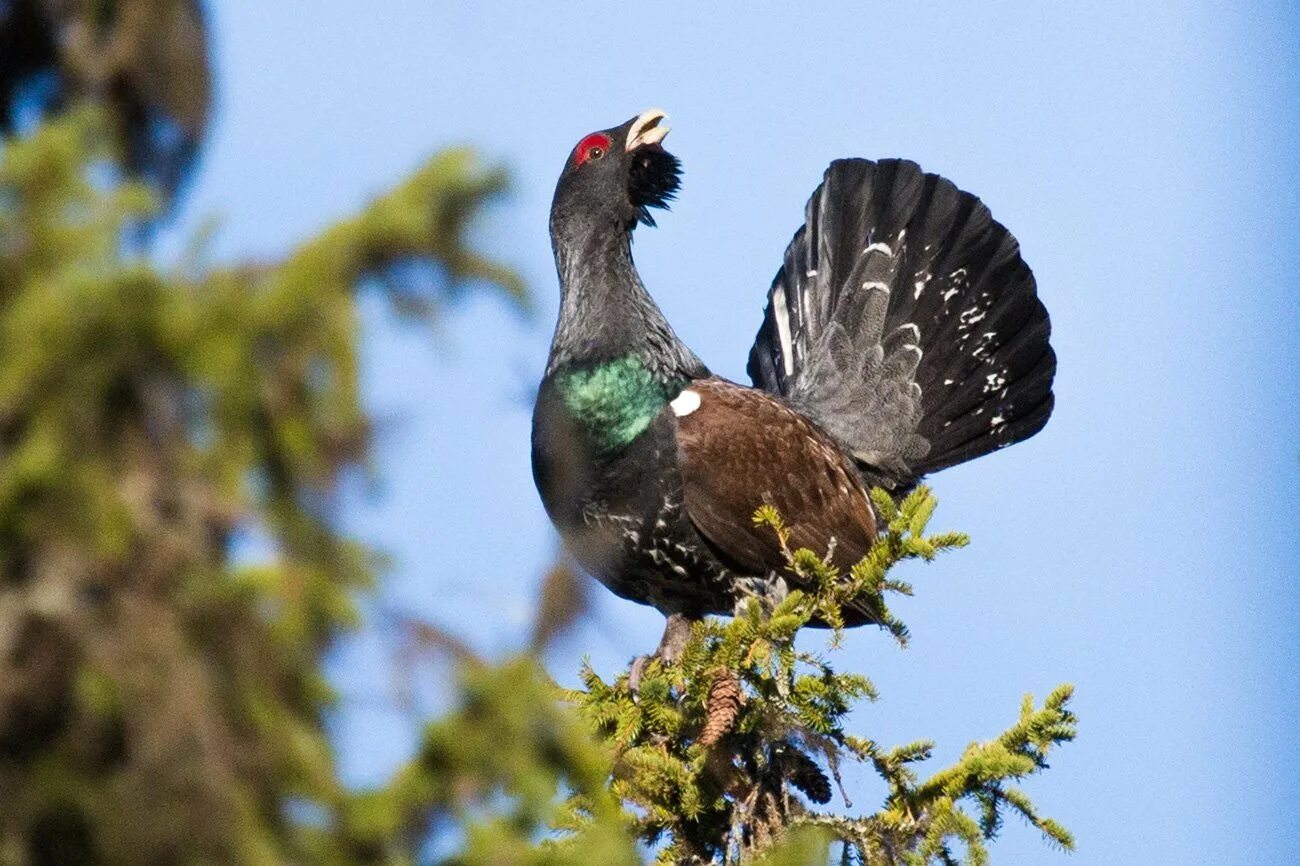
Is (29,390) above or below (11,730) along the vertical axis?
above

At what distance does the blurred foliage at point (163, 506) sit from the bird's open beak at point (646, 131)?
4681 millimetres

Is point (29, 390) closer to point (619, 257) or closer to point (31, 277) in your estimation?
point (31, 277)

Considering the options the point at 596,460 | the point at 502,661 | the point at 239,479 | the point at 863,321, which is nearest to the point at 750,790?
the point at 596,460

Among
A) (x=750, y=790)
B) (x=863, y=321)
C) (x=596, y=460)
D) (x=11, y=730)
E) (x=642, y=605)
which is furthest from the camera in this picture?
(x=863, y=321)

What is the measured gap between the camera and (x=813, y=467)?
673cm

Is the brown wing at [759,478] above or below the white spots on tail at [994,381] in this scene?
below

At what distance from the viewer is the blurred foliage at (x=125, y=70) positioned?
7.98ft

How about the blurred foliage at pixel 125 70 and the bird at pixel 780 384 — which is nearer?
the blurred foliage at pixel 125 70

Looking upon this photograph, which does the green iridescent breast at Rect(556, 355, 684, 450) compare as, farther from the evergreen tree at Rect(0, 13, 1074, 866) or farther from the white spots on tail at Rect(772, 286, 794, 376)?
the evergreen tree at Rect(0, 13, 1074, 866)

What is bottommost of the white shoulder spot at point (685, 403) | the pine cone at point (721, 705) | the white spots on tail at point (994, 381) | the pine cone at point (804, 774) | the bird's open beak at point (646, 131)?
the pine cone at point (804, 774)

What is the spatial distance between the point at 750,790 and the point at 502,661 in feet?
8.80

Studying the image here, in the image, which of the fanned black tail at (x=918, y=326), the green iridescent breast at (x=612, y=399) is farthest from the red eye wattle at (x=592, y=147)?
the fanned black tail at (x=918, y=326)

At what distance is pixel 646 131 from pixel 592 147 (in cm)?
22

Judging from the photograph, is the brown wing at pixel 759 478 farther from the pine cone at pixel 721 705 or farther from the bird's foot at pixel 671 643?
the pine cone at pixel 721 705
